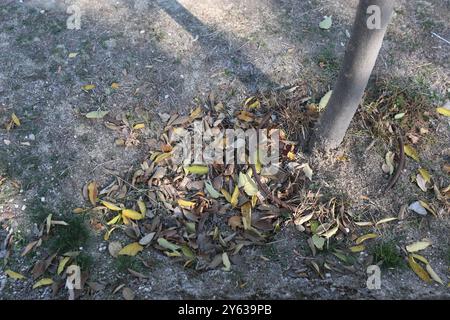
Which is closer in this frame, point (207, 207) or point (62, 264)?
point (62, 264)

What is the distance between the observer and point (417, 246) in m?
2.86

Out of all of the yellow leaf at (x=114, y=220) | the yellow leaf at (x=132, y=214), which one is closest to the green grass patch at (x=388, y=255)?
the yellow leaf at (x=132, y=214)

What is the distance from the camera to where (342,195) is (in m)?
3.08

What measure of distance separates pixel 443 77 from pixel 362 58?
4.30ft

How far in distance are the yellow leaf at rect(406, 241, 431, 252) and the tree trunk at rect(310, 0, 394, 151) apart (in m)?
0.83

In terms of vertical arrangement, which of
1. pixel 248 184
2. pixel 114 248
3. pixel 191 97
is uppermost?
pixel 191 97

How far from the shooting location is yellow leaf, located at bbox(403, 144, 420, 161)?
3.21 m

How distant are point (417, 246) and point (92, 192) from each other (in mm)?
2157

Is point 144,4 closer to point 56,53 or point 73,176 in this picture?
point 56,53

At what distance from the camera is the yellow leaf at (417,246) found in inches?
112

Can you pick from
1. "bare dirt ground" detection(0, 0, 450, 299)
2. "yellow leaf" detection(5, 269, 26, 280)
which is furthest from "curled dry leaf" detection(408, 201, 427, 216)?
"yellow leaf" detection(5, 269, 26, 280)

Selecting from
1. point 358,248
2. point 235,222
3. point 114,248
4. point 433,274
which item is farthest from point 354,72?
point 114,248

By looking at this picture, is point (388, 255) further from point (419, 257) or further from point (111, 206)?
point (111, 206)

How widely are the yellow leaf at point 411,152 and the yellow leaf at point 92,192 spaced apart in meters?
2.18
